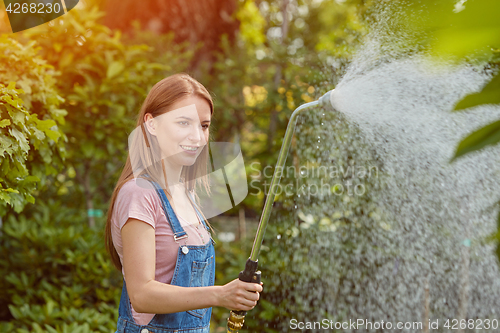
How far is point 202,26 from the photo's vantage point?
4.23 metres

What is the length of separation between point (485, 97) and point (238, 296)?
0.83 metres

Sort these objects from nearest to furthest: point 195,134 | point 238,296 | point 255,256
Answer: point 238,296 → point 255,256 → point 195,134

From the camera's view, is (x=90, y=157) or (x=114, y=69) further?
(x=90, y=157)

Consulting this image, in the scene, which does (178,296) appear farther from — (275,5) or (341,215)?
(275,5)

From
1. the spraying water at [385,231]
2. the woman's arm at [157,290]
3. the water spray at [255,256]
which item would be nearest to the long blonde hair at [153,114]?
the woman's arm at [157,290]

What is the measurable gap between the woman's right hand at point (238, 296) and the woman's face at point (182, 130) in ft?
1.50

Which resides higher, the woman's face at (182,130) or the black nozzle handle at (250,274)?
the woman's face at (182,130)

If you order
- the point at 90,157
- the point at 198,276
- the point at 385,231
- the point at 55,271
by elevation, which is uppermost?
the point at 90,157

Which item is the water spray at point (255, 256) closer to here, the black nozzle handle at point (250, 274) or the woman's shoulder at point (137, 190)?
the black nozzle handle at point (250, 274)

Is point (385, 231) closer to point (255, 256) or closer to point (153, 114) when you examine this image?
point (255, 256)

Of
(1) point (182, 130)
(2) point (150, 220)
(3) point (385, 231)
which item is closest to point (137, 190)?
(2) point (150, 220)

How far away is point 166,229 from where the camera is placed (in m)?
1.25

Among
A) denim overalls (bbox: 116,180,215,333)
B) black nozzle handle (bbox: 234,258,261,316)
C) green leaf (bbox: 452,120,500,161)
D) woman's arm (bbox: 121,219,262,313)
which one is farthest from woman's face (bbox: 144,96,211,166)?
green leaf (bbox: 452,120,500,161)

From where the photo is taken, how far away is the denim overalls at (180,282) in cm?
126
